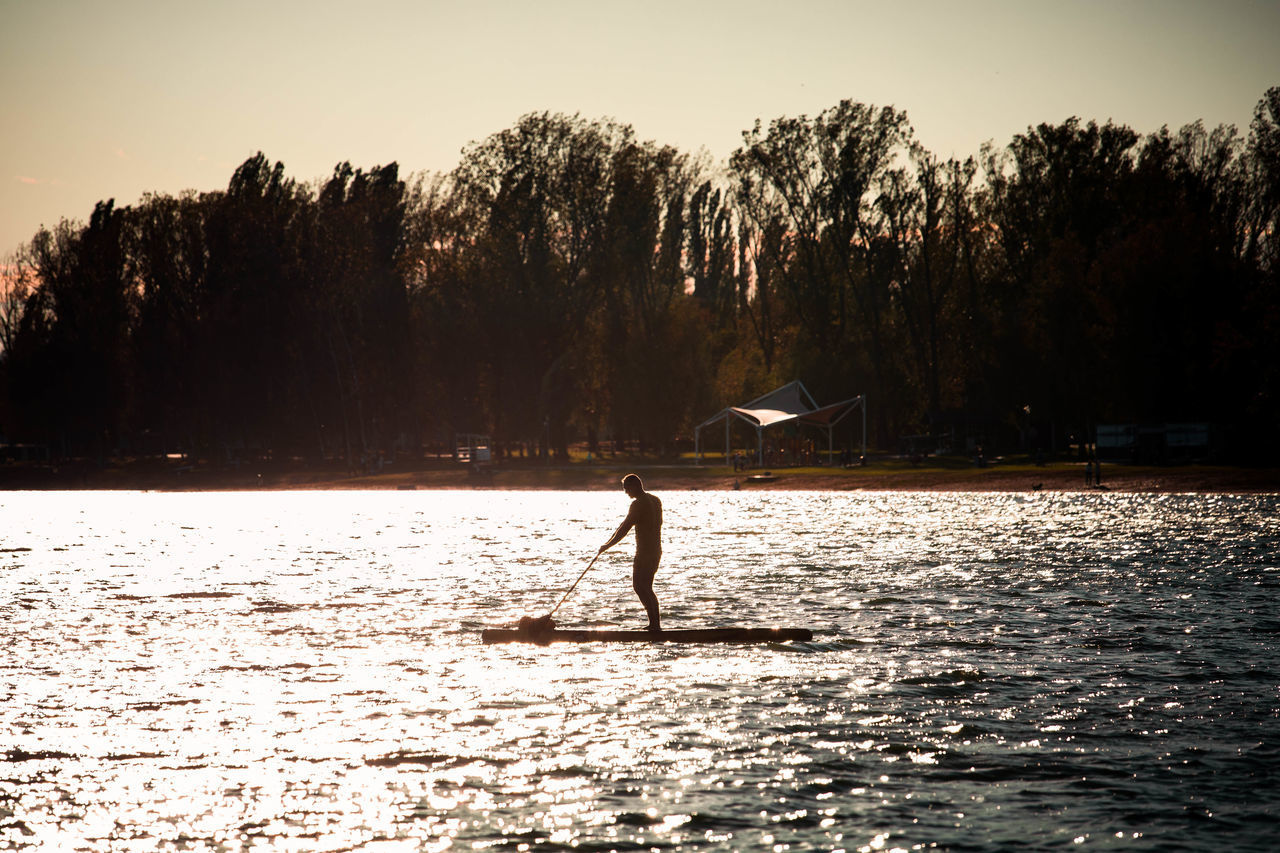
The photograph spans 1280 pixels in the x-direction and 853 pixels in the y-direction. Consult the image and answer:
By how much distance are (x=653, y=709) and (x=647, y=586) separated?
482 centimetres

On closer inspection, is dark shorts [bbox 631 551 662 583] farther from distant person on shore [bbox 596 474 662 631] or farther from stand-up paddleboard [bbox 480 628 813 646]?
stand-up paddleboard [bbox 480 628 813 646]

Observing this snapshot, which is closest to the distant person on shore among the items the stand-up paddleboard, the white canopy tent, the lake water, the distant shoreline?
the stand-up paddleboard

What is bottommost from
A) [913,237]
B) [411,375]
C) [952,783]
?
[952,783]

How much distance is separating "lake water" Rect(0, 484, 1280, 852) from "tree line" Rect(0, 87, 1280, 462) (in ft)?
178

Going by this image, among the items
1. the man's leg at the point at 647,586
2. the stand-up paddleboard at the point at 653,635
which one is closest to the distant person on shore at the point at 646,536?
the man's leg at the point at 647,586

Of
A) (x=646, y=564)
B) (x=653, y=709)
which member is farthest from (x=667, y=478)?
(x=653, y=709)

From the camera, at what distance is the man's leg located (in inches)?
760

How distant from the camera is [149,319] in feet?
308

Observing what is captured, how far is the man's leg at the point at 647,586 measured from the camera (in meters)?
19.3

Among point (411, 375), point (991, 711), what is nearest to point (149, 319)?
point (411, 375)

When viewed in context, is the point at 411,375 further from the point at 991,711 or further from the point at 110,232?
the point at 991,711

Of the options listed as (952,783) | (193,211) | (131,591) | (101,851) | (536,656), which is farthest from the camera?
(193,211)

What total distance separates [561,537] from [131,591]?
53.3ft

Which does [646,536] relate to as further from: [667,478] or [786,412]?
[786,412]
